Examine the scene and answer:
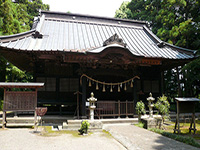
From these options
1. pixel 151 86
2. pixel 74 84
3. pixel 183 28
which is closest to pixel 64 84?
pixel 74 84

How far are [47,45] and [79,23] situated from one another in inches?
208

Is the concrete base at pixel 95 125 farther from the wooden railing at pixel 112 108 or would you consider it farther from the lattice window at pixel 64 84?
the lattice window at pixel 64 84

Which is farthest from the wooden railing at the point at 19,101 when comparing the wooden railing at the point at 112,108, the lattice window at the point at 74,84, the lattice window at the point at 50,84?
the wooden railing at the point at 112,108

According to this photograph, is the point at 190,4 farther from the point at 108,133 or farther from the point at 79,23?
the point at 108,133

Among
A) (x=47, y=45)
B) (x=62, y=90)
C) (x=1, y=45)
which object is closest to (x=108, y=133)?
(x=62, y=90)

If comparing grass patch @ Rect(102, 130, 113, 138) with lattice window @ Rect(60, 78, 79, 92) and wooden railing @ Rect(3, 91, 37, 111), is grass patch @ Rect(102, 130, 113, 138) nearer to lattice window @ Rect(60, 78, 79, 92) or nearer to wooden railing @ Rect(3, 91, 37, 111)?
wooden railing @ Rect(3, 91, 37, 111)

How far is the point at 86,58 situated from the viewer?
9.17m

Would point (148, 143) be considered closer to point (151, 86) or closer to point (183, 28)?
point (151, 86)

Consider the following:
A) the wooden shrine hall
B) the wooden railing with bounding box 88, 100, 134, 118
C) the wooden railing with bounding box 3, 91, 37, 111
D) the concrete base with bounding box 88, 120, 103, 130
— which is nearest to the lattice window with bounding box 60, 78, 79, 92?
the wooden shrine hall

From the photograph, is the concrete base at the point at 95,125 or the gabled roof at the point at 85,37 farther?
the gabled roof at the point at 85,37

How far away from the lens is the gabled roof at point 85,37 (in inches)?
381

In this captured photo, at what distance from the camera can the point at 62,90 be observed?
1148 centimetres

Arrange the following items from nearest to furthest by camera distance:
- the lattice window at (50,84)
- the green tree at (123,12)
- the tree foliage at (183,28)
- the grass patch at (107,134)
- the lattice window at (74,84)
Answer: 1. the grass patch at (107,134)
2. the lattice window at (50,84)
3. the lattice window at (74,84)
4. the tree foliage at (183,28)
5. the green tree at (123,12)

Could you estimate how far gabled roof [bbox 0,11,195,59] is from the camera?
9680 mm
